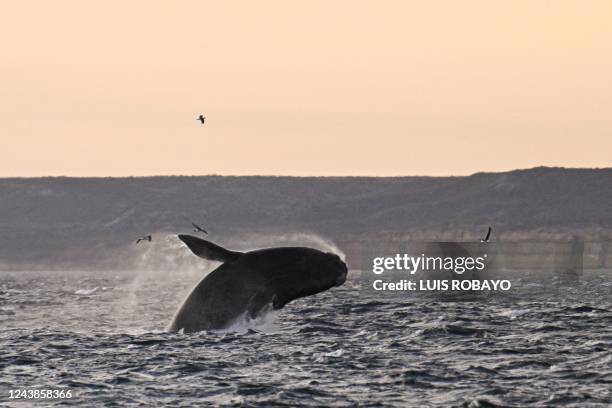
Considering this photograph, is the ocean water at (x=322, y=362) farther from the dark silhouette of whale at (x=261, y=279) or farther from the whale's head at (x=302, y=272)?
the whale's head at (x=302, y=272)

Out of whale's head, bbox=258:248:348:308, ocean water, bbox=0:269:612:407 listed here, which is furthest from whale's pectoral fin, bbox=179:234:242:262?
ocean water, bbox=0:269:612:407

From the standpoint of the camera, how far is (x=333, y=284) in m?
36.5

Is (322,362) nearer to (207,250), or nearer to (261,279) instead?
(261,279)

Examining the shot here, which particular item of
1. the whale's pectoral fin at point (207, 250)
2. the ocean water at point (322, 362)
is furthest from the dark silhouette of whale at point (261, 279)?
the ocean water at point (322, 362)

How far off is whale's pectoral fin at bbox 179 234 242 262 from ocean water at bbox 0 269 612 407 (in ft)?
8.68

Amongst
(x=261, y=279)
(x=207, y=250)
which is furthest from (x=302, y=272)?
(x=207, y=250)

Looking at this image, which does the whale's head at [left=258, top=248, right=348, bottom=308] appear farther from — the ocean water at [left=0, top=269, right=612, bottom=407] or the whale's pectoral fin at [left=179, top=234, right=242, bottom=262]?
the ocean water at [left=0, top=269, right=612, bottom=407]

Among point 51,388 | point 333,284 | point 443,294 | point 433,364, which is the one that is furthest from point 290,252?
point 443,294

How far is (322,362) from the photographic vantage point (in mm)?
37750

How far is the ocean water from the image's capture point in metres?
32.3

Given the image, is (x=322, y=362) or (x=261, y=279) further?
(x=322, y=362)

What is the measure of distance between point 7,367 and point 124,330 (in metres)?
11.2

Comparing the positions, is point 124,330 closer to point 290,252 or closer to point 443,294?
point 290,252

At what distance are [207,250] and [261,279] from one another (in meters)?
2.03
